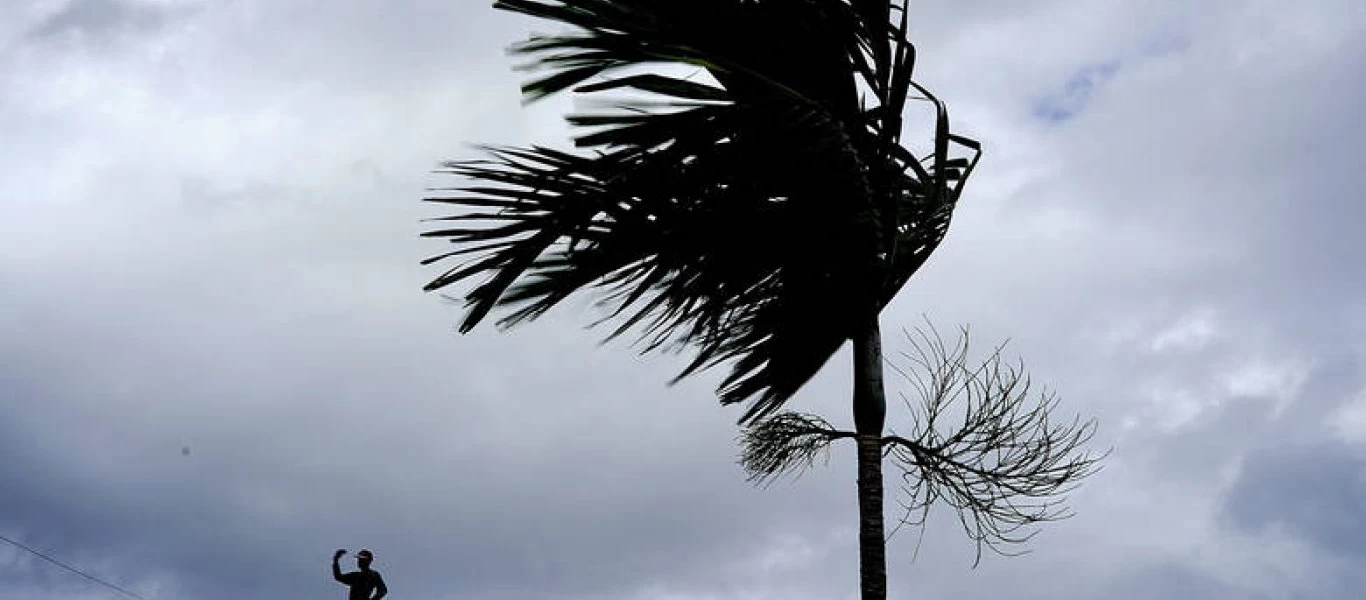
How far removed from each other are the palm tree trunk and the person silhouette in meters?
5.90

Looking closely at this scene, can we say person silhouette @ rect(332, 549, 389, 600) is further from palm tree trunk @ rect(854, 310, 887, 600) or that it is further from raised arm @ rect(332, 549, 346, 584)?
palm tree trunk @ rect(854, 310, 887, 600)

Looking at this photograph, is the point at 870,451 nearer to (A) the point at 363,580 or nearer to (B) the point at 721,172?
(B) the point at 721,172

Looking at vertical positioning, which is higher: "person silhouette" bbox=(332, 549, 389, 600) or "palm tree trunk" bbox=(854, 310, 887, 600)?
"person silhouette" bbox=(332, 549, 389, 600)

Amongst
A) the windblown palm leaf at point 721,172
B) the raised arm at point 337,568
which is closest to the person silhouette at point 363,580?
the raised arm at point 337,568

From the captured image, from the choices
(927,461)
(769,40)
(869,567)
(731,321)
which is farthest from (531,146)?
(927,461)

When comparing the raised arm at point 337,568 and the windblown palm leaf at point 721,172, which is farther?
the raised arm at point 337,568

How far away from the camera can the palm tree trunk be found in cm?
684

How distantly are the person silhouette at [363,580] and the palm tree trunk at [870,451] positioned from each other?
590cm

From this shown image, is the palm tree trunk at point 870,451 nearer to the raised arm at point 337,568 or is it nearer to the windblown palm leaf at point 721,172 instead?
the windblown palm leaf at point 721,172

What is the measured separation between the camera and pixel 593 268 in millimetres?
6801

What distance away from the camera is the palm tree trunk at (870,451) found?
684cm

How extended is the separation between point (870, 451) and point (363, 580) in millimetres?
5987

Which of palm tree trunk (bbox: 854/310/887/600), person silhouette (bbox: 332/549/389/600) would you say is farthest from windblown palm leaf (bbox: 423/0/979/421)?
person silhouette (bbox: 332/549/389/600)

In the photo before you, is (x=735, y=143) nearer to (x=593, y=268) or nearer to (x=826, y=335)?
(x=593, y=268)
